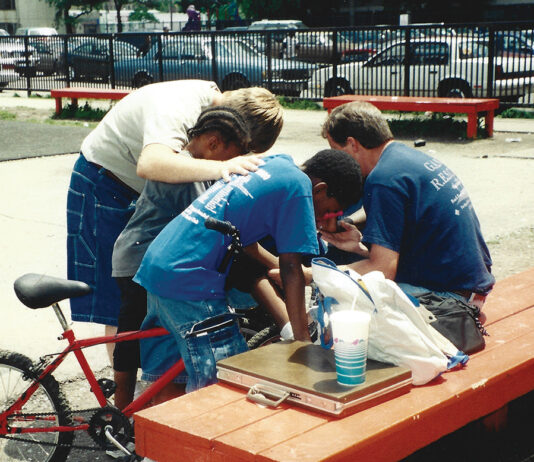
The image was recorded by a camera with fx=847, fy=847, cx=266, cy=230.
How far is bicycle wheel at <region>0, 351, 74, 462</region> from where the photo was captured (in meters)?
3.35

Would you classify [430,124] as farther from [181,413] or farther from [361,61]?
[181,413]

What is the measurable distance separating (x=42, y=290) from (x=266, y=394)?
3.27 ft

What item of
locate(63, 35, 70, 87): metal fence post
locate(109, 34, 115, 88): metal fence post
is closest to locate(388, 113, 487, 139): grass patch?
locate(109, 34, 115, 88): metal fence post

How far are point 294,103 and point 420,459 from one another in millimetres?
16345

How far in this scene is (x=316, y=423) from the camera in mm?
2629

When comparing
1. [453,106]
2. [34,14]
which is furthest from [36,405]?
[34,14]

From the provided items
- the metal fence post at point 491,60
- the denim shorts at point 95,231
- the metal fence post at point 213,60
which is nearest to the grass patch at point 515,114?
the metal fence post at point 491,60

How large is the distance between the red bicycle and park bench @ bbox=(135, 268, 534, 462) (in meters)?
0.47

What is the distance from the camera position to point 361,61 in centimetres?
1802

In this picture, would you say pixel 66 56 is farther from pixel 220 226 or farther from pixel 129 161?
pixel 220 226

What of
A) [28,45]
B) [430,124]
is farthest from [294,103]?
[28,45]

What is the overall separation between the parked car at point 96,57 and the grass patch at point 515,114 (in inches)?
349

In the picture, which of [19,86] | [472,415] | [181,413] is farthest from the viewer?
[19,86]

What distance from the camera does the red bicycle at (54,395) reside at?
128 inches
